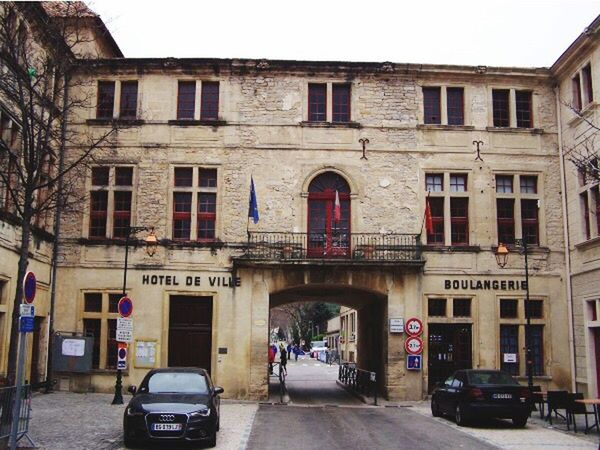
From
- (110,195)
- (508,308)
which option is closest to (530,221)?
(508,308)

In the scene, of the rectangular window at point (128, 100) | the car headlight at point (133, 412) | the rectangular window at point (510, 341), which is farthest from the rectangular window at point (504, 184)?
the car headlight at point (133, 412)

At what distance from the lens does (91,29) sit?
2541 centimetres

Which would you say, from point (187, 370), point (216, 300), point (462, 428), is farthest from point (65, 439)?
point (216, 300)

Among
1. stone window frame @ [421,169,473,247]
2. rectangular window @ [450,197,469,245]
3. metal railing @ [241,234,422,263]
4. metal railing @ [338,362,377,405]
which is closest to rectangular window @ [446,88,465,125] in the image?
stone window frame @ [421,169,473,247]

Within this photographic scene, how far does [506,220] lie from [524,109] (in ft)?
14.2

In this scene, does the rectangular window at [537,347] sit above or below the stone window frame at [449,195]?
below

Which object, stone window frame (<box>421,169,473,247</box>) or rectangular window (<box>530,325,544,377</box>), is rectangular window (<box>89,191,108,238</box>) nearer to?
stone window frame (<box>421,169,473,247</box>)

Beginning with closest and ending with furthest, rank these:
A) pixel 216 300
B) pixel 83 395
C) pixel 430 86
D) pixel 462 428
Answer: pixel 462 428 → pixel 83 395 → pixel 216 300 → pixel 430 86

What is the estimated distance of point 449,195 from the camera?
25.3 m

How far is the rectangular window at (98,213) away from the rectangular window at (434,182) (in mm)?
11646

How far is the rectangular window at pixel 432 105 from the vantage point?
85.3ft

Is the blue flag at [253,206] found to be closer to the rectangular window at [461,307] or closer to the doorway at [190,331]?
the doorway at [190,331]

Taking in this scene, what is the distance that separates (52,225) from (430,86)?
14.5m

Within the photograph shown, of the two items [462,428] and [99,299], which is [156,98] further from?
[462,428]
